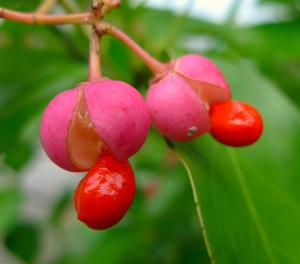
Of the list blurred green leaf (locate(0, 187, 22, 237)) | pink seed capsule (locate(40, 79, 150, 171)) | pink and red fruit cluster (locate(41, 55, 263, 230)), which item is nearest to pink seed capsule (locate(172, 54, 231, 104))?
pink and red fruit cluster (locate(41, 55, 263, 230))

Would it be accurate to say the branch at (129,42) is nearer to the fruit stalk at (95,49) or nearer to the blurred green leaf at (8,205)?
the fruit stalk at (95,49)

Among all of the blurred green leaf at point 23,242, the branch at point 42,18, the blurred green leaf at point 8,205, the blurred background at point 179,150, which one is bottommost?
the blurred green leaf at point 23,242

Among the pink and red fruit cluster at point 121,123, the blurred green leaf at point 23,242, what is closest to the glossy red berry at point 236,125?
the pink and red fruit cluster at point 121,123

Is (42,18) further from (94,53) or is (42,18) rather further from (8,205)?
(8,205)

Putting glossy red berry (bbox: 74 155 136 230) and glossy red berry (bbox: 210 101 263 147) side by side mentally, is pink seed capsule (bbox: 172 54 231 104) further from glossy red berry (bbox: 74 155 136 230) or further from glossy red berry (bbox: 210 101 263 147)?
glossy red berry (bbox: 74 155 136 230)

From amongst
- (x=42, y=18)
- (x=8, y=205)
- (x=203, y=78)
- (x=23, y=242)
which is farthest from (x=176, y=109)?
(x=23, y=242)

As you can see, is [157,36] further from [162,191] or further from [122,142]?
[122,142]
